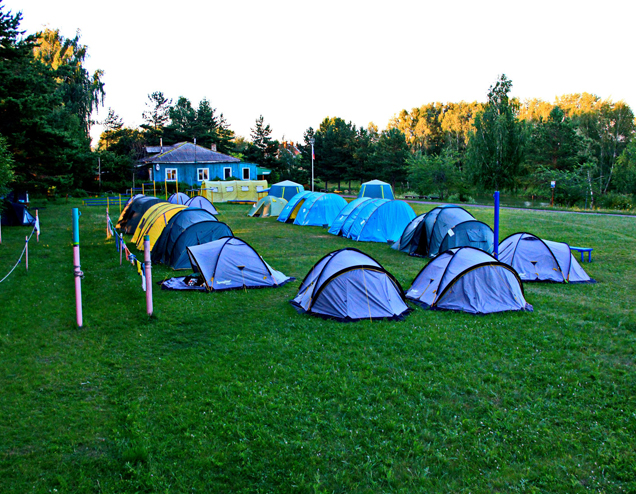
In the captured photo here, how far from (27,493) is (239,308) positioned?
590 cm

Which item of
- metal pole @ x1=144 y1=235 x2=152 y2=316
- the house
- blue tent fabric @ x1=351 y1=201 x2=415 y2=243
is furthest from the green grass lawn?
the house

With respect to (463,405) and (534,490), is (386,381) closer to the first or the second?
(463,405)

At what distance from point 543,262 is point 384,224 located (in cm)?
877

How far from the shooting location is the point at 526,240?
12.5m

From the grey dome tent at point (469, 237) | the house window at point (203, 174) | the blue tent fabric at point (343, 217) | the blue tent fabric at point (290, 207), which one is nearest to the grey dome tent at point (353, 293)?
the grey dome tent at point (469, 237)

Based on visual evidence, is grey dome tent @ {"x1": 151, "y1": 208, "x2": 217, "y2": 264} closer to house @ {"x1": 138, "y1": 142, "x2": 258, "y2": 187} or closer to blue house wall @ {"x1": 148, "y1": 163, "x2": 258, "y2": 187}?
house @ {"x1": 138, "y1": 142, "x2": 258, "y2": 187}

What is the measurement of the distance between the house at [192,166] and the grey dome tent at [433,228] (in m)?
33.5

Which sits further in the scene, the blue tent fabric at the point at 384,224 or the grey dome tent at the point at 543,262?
the blue tent fabric at the point at 384,224

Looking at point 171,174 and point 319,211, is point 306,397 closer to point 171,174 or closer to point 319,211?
point 319,211

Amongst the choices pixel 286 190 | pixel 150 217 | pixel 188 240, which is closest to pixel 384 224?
pixel 188 240

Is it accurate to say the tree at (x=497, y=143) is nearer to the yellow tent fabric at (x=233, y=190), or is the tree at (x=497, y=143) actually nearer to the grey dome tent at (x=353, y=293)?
the yellow tent fabric at (x=233, y=190)

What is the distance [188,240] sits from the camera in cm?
1398

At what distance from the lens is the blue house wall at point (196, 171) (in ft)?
153

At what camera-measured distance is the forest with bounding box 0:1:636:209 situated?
23438mm
